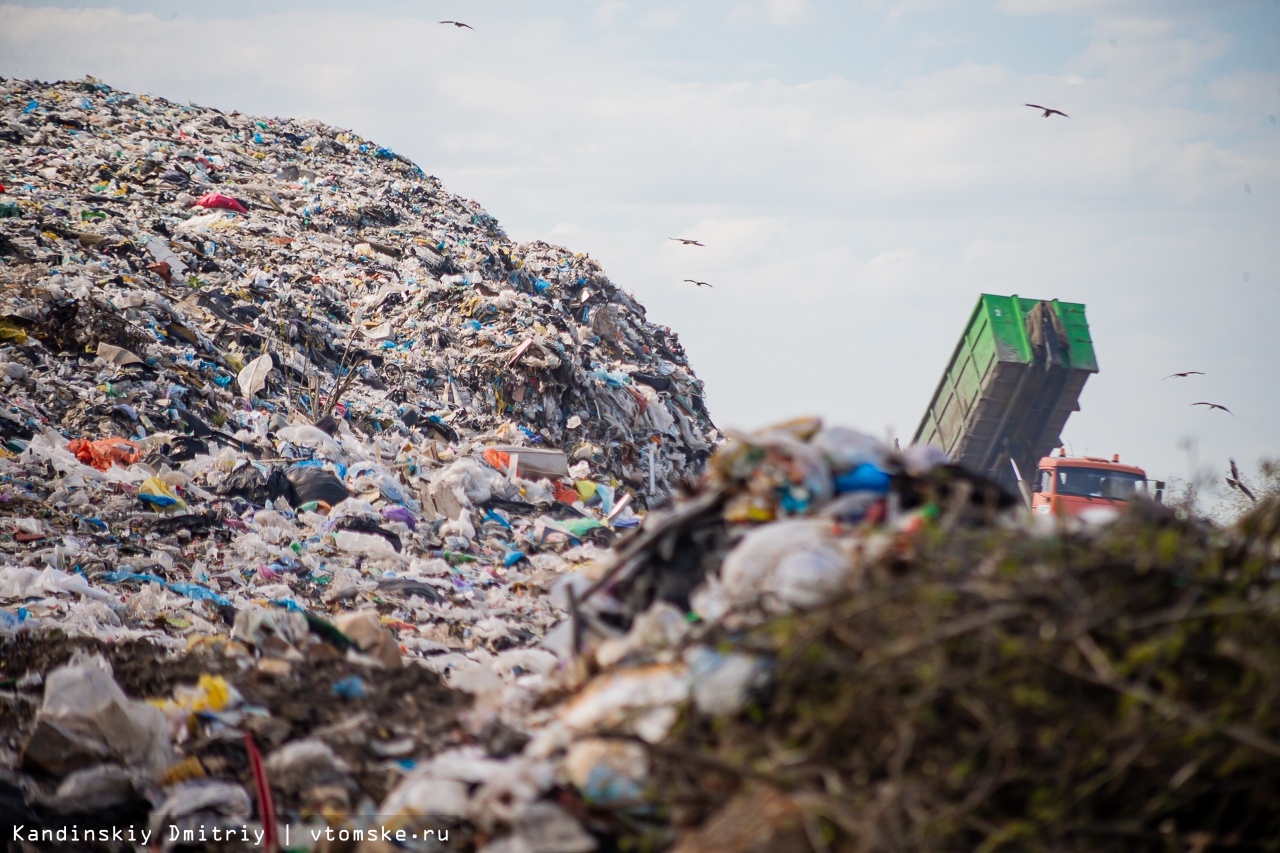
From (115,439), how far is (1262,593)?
23.6ft

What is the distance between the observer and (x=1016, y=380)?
9008 mm

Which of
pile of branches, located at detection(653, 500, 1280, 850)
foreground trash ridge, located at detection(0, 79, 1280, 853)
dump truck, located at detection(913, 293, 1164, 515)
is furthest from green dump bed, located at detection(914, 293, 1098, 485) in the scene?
pile of branches, located at detection(653, 500, 1280, 850)

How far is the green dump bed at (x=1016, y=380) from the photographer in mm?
8914

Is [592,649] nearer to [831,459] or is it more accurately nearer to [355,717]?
[831,459]

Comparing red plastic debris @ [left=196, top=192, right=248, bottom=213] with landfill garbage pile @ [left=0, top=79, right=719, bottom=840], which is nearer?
landfill garbage pile @ [left=0, top=79, right=719, bottom=840]

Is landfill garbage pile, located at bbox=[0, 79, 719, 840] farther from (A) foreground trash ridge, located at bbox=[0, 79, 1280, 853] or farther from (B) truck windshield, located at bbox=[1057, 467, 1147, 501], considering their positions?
(B) truck windshield, located at bbox=[1057, 467, 1147, 501]

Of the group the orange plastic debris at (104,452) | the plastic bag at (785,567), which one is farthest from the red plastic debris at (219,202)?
the plastic bag at (785,567)

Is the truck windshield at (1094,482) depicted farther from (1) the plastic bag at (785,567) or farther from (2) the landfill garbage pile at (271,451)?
(1) the plastic bag at (785,567)

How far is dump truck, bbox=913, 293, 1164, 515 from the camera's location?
8.52 m

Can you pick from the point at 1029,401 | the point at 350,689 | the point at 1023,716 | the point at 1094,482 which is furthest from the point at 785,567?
the point at 1029,401

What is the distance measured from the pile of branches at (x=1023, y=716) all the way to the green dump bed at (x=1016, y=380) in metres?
7.50

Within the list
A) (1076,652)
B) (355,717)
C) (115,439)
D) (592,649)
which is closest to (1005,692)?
(1076,652)

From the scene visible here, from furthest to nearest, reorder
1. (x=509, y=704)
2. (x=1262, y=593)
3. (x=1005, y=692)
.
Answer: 1. (x=509, y=704)
2. (x=1262, y=593)
3. (x=1005, y=692)

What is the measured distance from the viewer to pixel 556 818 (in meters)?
2.00
